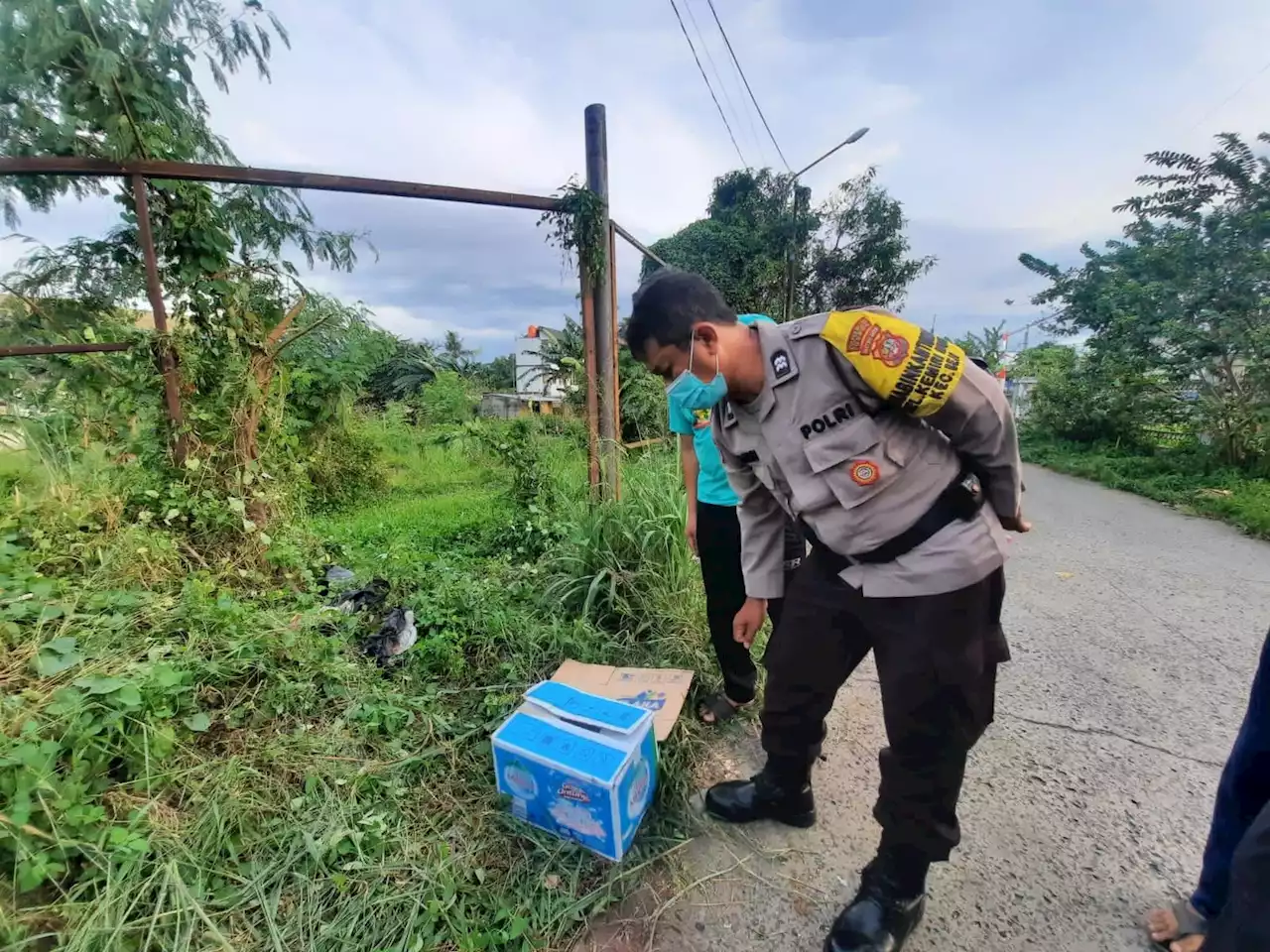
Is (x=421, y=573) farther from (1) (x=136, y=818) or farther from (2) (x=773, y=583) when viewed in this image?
(2) (x=773, y=583)

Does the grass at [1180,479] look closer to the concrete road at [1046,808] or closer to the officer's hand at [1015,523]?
the concrete road at [1046,808]

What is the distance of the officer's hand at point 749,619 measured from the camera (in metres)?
1.61

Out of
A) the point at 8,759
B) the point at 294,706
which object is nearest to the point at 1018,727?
the point at 294,706

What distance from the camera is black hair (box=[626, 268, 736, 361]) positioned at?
1.26 m

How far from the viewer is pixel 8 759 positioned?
1271 millimetres

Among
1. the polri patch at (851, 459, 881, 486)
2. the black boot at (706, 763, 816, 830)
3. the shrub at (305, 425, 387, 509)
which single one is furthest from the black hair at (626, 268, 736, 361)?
the shrub at (305, 425, 387, 509)

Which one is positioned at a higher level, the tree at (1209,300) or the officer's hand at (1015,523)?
the tree at (1209,300)

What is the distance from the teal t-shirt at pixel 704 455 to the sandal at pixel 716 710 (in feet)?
2.61

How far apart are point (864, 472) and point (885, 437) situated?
8 cm

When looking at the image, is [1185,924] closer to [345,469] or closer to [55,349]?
[55,349]

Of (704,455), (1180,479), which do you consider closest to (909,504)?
(704,455)

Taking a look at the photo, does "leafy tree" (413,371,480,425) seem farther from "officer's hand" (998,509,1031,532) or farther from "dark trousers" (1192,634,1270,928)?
"dark trousers" (1192,634,1270,928)

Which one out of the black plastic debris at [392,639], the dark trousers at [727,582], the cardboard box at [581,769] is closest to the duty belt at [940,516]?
the dark trousers at [727,582]

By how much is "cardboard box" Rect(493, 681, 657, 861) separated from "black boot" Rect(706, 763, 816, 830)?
0.71 ft
